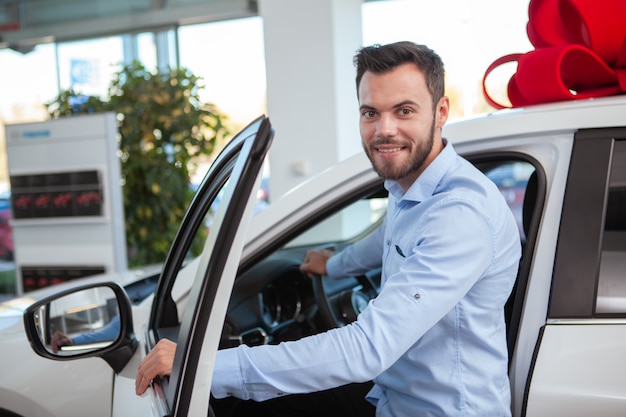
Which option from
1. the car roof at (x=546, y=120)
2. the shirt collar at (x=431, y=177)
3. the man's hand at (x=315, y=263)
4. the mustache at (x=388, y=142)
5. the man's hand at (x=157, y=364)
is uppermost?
the car roof at (x=546, y=120)

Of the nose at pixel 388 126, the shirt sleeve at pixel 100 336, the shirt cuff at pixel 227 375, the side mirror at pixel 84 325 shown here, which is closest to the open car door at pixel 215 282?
the shirt cuff at pixel 227 375

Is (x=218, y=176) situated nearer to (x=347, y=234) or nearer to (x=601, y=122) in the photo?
(x=601, y=122)

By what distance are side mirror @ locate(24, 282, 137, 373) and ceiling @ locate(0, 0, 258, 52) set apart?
5329 millimetres

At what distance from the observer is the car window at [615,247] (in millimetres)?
1386

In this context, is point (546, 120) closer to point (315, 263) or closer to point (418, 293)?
point (418, 293)

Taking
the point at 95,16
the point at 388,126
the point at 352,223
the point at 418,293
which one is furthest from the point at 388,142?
the point at 95,16

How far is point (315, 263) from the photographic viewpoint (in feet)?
7.36

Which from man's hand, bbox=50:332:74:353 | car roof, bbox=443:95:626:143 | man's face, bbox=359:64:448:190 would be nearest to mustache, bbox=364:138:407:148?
man's face, bbox=359:64:448:190

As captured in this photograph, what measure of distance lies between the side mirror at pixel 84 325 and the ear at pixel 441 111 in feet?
3.02

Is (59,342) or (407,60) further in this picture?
(59,342)

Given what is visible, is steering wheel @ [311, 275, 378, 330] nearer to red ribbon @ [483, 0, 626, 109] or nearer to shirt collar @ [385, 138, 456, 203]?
shirt collar @ [385, 138, 456, 203]

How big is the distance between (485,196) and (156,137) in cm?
487

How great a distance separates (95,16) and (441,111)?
6827 mm

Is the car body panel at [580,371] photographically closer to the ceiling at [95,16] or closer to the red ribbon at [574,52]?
the red ribbon at [574,52]
